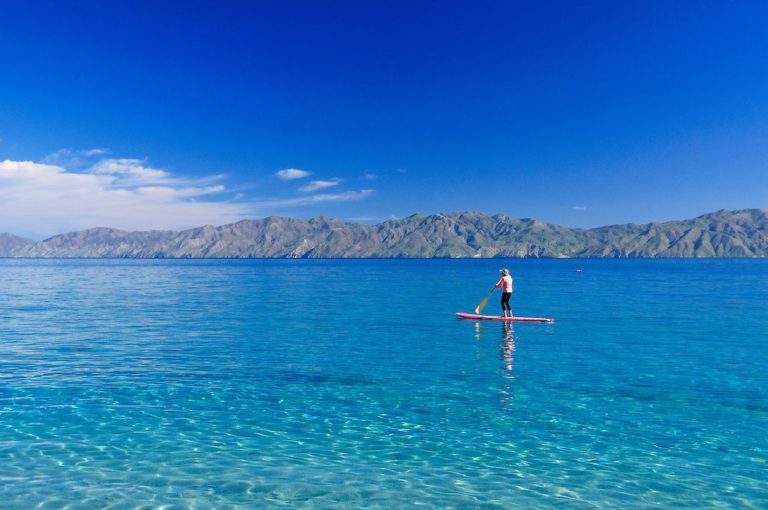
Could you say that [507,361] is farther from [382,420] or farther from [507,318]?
[507,318]

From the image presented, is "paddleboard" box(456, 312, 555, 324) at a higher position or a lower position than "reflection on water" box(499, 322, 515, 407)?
higher

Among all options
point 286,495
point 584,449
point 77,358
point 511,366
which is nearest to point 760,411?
point 584,449

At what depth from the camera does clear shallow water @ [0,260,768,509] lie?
1189cm

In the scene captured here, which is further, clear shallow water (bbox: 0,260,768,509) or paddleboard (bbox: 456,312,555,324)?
paddleboard (bbox: 456,312,555,324)

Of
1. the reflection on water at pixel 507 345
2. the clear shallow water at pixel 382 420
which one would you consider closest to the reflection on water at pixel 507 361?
the reflection on water at pixel 507 345

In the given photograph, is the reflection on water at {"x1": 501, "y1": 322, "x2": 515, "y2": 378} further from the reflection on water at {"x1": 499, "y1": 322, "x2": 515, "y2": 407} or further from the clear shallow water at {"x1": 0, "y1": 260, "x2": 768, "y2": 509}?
the clear shallow water at {"x1": 0, "y1": 260, "x2": 768, "y2": 509}

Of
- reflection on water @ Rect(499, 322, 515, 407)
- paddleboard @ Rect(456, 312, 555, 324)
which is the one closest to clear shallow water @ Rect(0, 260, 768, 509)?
reflection on water @ Rect(499, 322, 515, 407)

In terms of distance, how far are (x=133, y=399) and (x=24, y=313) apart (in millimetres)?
38214

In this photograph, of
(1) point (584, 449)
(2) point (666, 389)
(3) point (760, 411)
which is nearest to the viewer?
(1) point (584, 449)

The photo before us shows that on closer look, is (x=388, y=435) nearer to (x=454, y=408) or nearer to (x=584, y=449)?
(x=454, y=408)

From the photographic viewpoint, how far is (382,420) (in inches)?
672

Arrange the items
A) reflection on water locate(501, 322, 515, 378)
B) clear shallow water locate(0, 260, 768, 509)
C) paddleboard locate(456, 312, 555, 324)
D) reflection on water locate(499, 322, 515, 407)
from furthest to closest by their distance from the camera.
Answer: paddleboard locate(456, 312, 555, 324) → reflection on water locate(501, 322, 515, 378) → reflection on water locate(499, 322, 515, 407) → clear shallow water locate(0, 260, 768, 509)

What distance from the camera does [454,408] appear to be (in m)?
18.3

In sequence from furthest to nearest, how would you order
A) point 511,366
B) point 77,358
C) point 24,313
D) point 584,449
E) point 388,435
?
point 24,313 → point 77,358 → point 511,366 → point 388,435 → point 584,449
